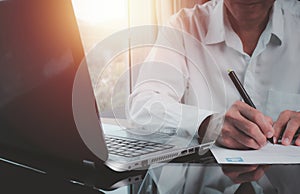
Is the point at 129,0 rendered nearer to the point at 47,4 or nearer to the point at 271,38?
the point at 271,38

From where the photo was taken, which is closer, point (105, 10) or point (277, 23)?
point (277, 23)

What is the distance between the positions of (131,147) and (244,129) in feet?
0.80

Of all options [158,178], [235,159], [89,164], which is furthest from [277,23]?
[89,164]

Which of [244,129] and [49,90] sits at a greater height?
[49,90]

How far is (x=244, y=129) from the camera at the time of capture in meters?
0.73

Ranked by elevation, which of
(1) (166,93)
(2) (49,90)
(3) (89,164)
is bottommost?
(1) (166,93)

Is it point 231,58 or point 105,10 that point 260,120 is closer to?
point 231,58

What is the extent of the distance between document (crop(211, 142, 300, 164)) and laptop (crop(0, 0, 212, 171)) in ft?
0.57

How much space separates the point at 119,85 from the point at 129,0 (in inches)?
18.8

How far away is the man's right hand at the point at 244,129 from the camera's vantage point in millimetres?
720

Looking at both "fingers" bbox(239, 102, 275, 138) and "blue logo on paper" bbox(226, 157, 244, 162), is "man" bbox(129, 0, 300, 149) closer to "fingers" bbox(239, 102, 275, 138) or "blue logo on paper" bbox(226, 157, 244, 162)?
"fingers" bbox(239, 102, 275, 138)

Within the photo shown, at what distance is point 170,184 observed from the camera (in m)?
0.60

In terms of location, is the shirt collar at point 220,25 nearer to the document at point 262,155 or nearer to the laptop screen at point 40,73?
the document at point 262,155

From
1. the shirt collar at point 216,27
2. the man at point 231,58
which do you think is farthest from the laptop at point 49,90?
the shirt collar at point 216,27
